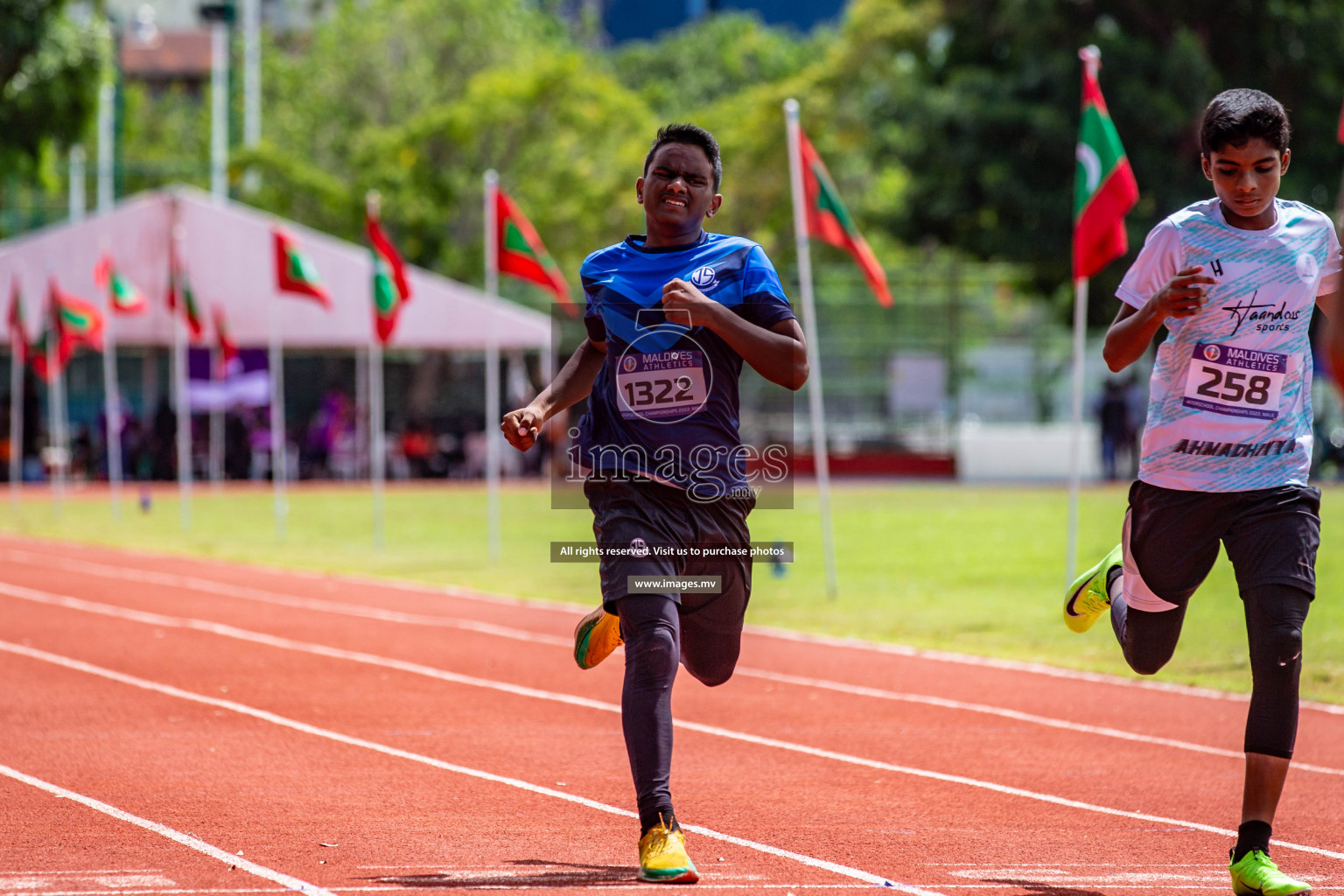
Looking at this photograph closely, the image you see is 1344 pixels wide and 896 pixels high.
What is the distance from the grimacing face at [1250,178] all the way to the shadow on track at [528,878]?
2530 mm

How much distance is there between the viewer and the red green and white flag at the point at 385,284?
18.0 m

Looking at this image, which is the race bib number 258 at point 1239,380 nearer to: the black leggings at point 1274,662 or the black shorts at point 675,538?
the black leggings at point 1274,662

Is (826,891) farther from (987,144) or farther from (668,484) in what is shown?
(987,144)

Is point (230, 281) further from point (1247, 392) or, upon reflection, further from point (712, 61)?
point (712, 61)

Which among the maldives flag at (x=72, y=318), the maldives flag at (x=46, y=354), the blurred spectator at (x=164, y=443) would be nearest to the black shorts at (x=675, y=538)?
the maldives flag at (x=46, y=354)

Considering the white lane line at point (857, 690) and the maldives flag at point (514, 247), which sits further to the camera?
the maldives flag at point (514, 247)

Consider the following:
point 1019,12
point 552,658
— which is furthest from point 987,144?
point 552,658

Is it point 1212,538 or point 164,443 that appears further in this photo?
point 164,443

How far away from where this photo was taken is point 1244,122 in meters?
4.69

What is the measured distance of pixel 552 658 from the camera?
33.2 feet

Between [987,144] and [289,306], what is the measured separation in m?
13.2

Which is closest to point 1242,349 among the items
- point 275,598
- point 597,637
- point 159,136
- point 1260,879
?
point 1260,879

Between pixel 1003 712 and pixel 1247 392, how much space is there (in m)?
3.84

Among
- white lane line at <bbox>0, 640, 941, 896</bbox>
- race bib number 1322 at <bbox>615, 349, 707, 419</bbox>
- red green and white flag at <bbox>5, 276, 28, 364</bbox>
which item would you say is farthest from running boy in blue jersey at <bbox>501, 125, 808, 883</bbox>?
red green and white flag at <bbox>5, 276, 28, 364</bbox>
